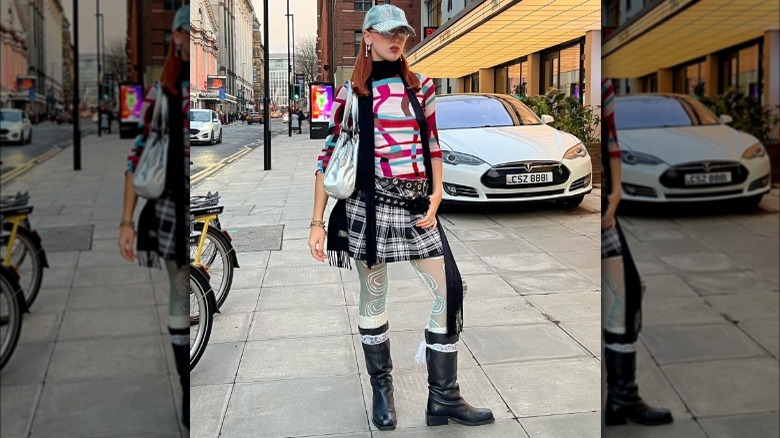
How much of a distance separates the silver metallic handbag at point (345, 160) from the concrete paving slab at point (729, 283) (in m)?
1.56

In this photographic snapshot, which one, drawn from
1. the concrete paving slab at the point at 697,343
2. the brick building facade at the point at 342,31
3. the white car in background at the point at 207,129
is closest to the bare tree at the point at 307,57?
the brick building facade at the point at 342,31

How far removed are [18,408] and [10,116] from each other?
263 millimetres

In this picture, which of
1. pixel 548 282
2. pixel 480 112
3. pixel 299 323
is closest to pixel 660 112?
pixel 299 323

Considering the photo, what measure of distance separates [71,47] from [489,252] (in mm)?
3873

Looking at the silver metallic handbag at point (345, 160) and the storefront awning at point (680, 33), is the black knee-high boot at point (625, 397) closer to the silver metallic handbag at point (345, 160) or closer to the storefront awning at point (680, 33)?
the storefront awning at point (680, 33)

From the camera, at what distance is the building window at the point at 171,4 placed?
26.9 inches

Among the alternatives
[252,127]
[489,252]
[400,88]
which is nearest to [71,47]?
[400,88]

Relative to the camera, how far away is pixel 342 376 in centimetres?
275

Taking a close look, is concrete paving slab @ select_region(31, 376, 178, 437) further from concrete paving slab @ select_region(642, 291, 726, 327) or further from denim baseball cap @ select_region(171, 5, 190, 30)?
concrete paving slab @ select_region(642, 291, 726, 327)

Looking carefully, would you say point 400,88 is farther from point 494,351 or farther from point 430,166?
point 494,351

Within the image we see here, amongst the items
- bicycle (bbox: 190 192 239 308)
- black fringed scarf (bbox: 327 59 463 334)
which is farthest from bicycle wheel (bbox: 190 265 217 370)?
black fringed scarf (bbox: 327 59 463 334)

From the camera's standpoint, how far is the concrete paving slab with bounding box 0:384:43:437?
672 mm

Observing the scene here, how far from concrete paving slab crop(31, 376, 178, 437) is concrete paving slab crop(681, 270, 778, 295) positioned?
48 cm

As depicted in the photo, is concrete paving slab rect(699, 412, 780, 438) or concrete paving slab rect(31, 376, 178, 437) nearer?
concrete paving slab rect(699, 412, 780, 438)
